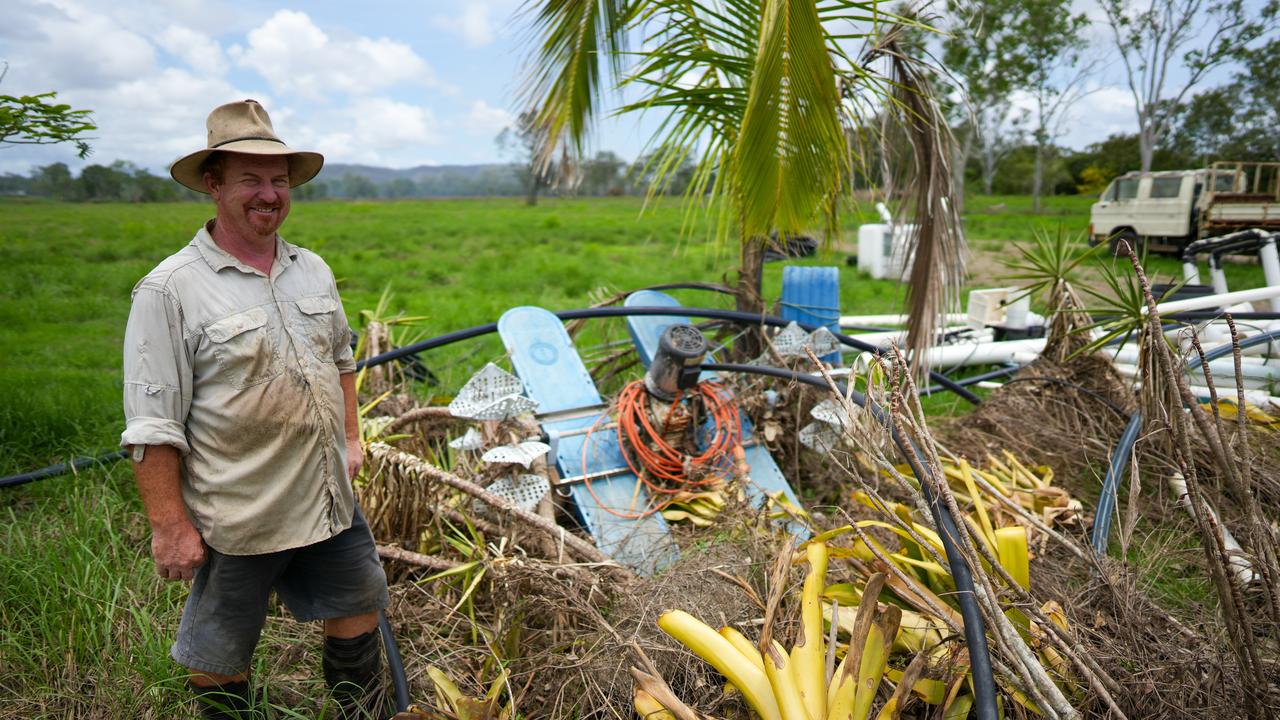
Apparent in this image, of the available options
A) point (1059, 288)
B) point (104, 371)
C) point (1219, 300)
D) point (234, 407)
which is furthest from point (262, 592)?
point (104, 371)

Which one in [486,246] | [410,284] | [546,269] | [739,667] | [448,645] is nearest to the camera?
[739,667]

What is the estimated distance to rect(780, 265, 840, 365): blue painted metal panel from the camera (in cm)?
457

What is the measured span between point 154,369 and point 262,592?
0.70 metres

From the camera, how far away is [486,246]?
17719 mm

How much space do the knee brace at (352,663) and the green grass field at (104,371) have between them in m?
0.21

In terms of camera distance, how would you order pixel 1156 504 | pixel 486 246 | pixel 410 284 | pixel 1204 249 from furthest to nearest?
1. pixel 486 246
2. pixel 410 284
3. pixel 1204 249
4. pixel 1156 504

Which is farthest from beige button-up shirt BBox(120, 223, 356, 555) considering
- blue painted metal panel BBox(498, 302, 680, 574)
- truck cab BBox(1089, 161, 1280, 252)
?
truck cab BBox(1089, 161, 1280, 252)

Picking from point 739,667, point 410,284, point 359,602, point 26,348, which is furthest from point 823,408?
point 410,284

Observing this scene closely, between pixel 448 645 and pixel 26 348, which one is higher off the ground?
pixel 26 348

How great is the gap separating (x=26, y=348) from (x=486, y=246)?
11603 millimetres

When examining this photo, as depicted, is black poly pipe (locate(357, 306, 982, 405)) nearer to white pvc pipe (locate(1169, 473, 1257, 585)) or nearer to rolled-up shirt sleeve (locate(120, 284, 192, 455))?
white pvc pipe (locate(1169, 473, 1257, 585))

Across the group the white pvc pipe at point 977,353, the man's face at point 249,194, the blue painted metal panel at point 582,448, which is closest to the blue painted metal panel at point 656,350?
the blue painted metal panel at point 582,448

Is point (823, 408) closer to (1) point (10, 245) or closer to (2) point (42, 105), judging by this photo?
(2) point (42, 105)

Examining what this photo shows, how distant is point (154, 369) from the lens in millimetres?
1790
